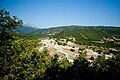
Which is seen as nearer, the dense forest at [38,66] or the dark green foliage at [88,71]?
the dense forest at [38,66]

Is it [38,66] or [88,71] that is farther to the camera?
[38,66]

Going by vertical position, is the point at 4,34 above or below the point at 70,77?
above

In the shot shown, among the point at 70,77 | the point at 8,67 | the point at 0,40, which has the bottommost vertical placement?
the point at 70,77

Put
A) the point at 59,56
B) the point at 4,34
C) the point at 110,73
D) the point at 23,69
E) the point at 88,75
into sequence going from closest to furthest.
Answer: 1. the point at 4,34
2. the point at 110,73
3. the point at 88,75
4. the point at 23,69
5. the point at 59,56

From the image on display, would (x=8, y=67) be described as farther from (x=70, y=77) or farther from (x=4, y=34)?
(x=70, y=77)

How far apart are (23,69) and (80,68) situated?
13.1m

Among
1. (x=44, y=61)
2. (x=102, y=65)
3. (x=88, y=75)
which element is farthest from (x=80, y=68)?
(x=44, y=61)

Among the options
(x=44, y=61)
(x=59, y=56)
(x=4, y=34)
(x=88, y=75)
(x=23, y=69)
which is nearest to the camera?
(x=4, y=34)

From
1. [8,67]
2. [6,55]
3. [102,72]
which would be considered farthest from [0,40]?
[102,72]

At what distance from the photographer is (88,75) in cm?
3466

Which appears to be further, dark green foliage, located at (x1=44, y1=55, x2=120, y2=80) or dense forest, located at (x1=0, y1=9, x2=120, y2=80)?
dark green foliage, located at (x1=44, y1=55, x2=120, y2=80)

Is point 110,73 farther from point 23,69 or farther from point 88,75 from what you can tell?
point 23,69

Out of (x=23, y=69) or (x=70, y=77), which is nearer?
(x=70, y=77)

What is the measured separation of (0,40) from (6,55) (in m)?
3.60
